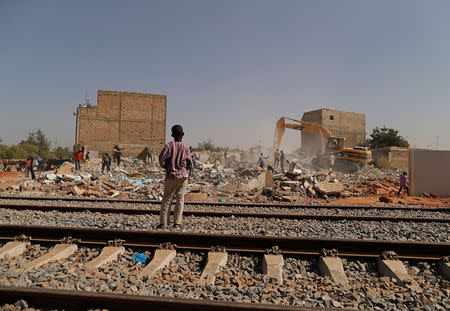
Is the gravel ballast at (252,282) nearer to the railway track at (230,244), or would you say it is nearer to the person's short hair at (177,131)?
the railway track at (230,244)

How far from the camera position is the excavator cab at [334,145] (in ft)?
69.8

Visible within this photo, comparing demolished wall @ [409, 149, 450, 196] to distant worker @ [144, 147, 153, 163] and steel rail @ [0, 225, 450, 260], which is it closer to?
steel rail @ [0, 225, 450, 260]

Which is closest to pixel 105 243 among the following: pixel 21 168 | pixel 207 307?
pixel 207 307

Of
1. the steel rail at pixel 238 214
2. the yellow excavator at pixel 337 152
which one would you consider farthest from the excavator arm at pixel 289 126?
the steel rail at pixel 238 214

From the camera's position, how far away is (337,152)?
2133 centimetres

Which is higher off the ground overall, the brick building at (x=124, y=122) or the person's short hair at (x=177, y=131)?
the brick building at (x=124, y=122)

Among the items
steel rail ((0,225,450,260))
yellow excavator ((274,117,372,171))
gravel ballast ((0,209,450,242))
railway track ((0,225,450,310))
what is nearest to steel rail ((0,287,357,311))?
railway track ((0,225,450,310))

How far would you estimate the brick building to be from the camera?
89.6ft

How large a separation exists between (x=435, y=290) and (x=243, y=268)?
187 cm

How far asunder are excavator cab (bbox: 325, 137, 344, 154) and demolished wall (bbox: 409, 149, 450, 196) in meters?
10.5

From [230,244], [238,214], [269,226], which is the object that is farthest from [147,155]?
[230,244]

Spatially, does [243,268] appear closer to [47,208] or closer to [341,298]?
[341,298]

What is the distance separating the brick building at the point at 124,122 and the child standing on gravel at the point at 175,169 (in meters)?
25.6

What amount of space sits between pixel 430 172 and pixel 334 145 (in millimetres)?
10962
